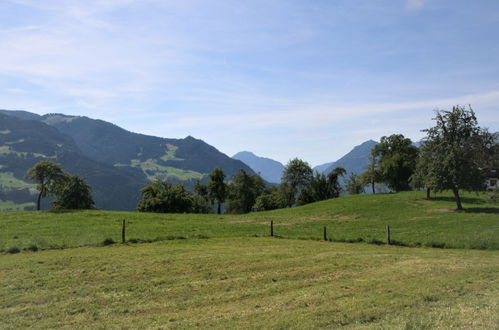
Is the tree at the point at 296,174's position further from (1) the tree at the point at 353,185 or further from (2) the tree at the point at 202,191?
(1) the tree at the point at 353,185

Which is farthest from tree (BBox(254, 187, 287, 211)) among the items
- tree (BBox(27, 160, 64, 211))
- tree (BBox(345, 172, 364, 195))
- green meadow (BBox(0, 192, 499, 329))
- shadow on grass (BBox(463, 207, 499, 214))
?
green meadow (BBox(0, 192, 499, 329))

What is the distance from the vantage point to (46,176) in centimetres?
6875

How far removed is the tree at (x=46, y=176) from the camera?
67.3 metres

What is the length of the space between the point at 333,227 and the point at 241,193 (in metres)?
72.5

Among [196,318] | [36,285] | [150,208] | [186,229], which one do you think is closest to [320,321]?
[196,318]

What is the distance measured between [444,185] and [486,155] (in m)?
29.8

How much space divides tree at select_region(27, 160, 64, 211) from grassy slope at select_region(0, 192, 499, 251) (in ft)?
40.5

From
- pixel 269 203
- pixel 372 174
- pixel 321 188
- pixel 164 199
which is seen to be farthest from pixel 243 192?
pixel 372 174

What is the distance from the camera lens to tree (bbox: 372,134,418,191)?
87.0m

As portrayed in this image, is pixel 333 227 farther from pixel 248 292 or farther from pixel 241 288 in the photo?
pixel 248 292

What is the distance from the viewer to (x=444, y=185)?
5422cm

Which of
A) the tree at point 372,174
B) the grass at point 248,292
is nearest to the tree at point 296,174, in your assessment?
the tree at point 372,174

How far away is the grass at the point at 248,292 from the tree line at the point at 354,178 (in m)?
15.1

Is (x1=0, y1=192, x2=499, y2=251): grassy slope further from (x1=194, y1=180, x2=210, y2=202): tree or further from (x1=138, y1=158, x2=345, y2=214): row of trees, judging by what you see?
(x1=194, y1=180, x2=210, y2=202): tree
